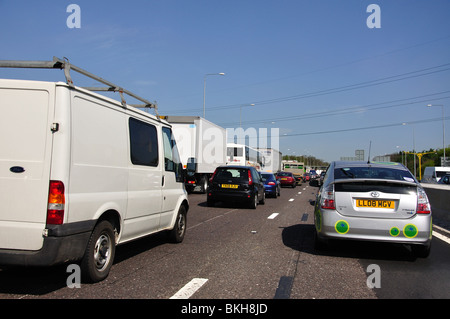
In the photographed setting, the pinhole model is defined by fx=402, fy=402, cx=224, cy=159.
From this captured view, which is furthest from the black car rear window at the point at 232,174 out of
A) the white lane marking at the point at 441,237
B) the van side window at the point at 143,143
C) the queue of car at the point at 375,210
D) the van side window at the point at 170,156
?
the van side window at the point at 143,143

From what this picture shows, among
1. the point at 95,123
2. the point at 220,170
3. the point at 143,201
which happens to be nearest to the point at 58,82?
the point at 95,123

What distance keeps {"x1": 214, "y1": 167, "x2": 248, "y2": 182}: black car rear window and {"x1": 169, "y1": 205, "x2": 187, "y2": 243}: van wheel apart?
7.25 metres

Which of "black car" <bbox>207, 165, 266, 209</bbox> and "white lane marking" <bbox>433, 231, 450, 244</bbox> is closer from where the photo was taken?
"white lane marking" <bbox>433, 231, 450, 244</bbox>

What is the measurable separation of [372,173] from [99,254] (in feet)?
14.7

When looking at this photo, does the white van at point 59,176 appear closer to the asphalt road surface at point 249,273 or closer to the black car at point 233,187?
the asphalt road surface at point 249,273

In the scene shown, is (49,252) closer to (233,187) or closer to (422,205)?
(422,205)

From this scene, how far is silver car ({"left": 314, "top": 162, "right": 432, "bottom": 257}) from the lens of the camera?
589 centimetres

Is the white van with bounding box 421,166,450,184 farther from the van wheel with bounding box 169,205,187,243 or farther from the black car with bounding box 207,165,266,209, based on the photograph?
the van wheel with bounding box 169,205,187,243

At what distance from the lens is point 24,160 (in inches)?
157

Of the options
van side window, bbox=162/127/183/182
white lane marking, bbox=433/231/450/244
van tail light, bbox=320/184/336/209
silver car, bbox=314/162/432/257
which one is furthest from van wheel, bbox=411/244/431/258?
van side window, bbox=162/127/183/182

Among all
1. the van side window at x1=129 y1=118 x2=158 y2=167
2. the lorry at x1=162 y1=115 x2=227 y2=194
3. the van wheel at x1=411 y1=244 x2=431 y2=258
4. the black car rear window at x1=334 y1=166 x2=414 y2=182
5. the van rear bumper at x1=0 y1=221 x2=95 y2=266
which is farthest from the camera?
the lorry at x1=162 y1=115 x2=227 y2=194

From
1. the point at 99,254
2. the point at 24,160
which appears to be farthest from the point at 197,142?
the point at 24,160

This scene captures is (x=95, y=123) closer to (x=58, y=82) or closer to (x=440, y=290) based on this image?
(x=58, y=82)
